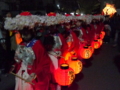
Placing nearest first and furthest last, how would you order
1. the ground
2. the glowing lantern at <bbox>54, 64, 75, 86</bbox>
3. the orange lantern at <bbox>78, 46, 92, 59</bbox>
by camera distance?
1. the glowing lantern at <bbox>54, 64, 75, 86</bbox>
2. the ground
3. the orange lantern at <bbox>78, 46, 92, 59</bbox>

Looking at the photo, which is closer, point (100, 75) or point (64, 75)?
point (64, 75)

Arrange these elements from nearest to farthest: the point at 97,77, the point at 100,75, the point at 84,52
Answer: the point at 84,52 < the point at 97,77 < the point at 100,75

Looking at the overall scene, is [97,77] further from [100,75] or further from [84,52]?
[84,52]

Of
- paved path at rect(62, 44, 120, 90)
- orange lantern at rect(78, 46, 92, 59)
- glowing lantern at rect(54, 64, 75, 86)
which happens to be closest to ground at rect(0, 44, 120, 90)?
paved path at rect(62, 44, 120, 90)

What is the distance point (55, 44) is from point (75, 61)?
67cm

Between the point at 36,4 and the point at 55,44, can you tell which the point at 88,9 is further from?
the point at 55,44

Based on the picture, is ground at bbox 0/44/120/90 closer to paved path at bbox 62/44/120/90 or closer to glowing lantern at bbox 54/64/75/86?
paved path at bbox 62/44/120/90

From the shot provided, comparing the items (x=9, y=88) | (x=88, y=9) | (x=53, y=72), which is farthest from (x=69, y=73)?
(x=88, y=9)

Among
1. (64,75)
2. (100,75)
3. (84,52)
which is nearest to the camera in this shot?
(64,75)

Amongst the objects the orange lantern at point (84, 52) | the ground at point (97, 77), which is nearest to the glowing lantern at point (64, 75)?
the ground at point (97, 77)

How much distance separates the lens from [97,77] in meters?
6.01

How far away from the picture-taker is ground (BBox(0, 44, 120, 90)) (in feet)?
17.1

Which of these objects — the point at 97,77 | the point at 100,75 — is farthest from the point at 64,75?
the point at 100,75

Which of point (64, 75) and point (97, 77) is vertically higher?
point (64, 75)
